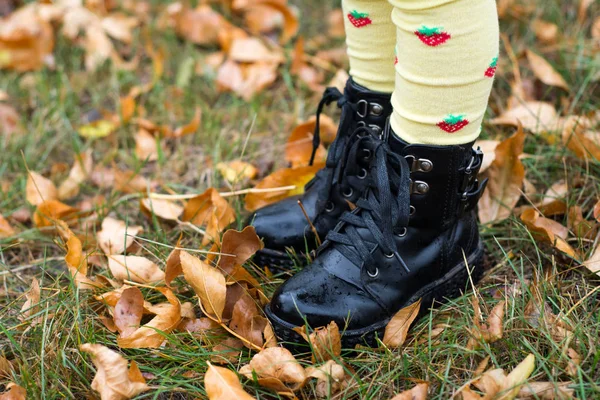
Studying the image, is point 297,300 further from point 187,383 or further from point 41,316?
point 41,316

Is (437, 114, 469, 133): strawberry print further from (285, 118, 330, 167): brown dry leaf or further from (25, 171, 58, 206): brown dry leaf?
→ (25, 171, 58, 206): brown dry leaf

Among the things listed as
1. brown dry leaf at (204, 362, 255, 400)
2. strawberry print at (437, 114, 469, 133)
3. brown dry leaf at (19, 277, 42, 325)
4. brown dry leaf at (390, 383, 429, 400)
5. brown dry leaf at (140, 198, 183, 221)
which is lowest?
brown dry leaf at (140, 198, 183, 221)

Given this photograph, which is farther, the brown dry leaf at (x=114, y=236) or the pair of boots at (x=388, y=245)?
the brown dry leaf at (x=114, y=236)

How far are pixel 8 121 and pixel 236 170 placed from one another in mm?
843

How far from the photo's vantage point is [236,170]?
153 cm

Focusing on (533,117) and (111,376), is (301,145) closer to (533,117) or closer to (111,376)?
(533,117)

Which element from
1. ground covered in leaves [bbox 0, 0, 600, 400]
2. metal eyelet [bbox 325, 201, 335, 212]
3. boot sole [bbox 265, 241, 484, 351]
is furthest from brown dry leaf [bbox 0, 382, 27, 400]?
metal eyelet [bbox 325, 201, 335, 212]

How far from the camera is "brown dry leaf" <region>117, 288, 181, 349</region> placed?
40.0 inches

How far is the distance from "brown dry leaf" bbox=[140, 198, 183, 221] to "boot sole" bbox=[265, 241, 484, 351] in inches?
17.1

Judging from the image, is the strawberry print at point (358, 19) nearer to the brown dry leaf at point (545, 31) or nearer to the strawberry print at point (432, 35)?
the strawberry print at point (432, 35)

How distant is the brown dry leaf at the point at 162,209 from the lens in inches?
54.8

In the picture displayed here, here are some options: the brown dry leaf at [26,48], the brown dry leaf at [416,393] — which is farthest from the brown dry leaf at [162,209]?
the brown dry leaf at [26,48]

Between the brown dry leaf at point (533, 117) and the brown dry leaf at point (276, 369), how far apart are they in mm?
891

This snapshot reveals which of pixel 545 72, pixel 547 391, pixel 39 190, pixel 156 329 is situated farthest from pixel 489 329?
pixel 39 190
